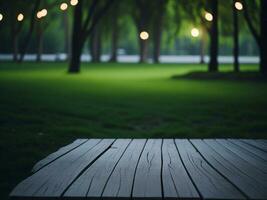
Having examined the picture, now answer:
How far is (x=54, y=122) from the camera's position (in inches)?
462

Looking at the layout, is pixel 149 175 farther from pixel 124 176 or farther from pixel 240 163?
pixel 240 163

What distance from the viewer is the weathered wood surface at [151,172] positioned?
3.35 meters

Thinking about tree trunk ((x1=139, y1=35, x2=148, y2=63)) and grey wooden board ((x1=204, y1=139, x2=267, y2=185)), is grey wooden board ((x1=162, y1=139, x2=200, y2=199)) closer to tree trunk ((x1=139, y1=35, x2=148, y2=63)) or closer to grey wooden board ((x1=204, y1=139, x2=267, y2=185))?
grey wooden board ((x1=204, y1=139, x2=267, y2=185))

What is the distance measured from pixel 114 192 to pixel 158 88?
1704 centimetres

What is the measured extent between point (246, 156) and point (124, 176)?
158 cm

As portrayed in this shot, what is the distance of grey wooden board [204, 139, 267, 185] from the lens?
3889mm

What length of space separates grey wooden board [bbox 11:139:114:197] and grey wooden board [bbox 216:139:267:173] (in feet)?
4.82

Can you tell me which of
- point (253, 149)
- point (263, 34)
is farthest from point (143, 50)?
point (253, 149)

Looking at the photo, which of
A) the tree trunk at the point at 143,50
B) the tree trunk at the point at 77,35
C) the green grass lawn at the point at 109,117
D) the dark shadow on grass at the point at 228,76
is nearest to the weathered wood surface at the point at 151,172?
the green grass lawn at the point at 109,117

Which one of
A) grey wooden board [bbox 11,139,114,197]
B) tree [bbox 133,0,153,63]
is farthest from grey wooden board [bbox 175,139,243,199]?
tree [bbox 133,0,153,63]

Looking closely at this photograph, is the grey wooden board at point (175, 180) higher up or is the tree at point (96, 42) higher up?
the tree at point (96, 42)

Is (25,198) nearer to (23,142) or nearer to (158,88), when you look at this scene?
(23,142)

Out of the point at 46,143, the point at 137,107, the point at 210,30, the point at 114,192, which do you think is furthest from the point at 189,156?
the point at 210,30

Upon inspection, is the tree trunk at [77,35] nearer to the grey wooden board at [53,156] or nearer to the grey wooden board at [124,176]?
the grey wooden board at [53,156]
